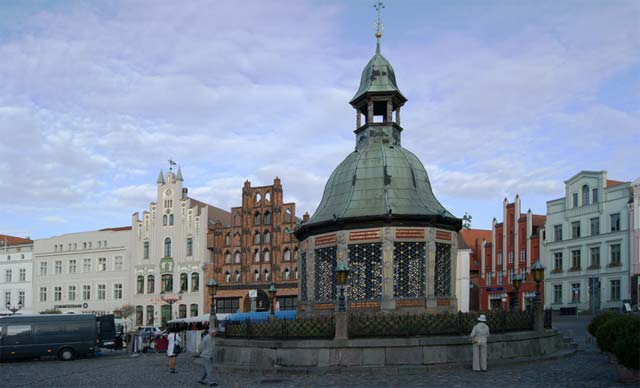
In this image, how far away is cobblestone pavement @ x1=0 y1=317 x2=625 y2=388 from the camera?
16.8 m

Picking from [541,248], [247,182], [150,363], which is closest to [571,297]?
[541,248]

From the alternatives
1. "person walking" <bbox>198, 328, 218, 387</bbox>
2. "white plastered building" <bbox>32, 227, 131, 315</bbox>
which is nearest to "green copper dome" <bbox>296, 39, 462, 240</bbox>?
"person walking" <bbox>198, 328, 218, 387</bbox>

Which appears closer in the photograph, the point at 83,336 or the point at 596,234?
the point at 83,336

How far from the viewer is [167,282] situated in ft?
235

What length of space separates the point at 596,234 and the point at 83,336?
141 feet

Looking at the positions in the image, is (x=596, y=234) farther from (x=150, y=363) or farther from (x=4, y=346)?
(x=4, y=346)

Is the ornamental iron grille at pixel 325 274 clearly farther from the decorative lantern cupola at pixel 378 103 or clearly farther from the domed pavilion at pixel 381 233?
the decorative lantern cupola at pixel 378 103

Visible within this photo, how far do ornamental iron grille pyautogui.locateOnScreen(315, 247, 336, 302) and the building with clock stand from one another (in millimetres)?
41318

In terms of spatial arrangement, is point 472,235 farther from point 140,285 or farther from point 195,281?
point 140,285

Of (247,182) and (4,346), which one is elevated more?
(247,182)

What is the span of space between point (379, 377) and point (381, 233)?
997 centimetres

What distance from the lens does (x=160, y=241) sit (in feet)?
238

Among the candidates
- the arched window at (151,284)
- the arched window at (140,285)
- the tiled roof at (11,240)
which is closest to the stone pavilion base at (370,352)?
the arched window at (151,284)

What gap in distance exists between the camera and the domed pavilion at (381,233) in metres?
27.4
